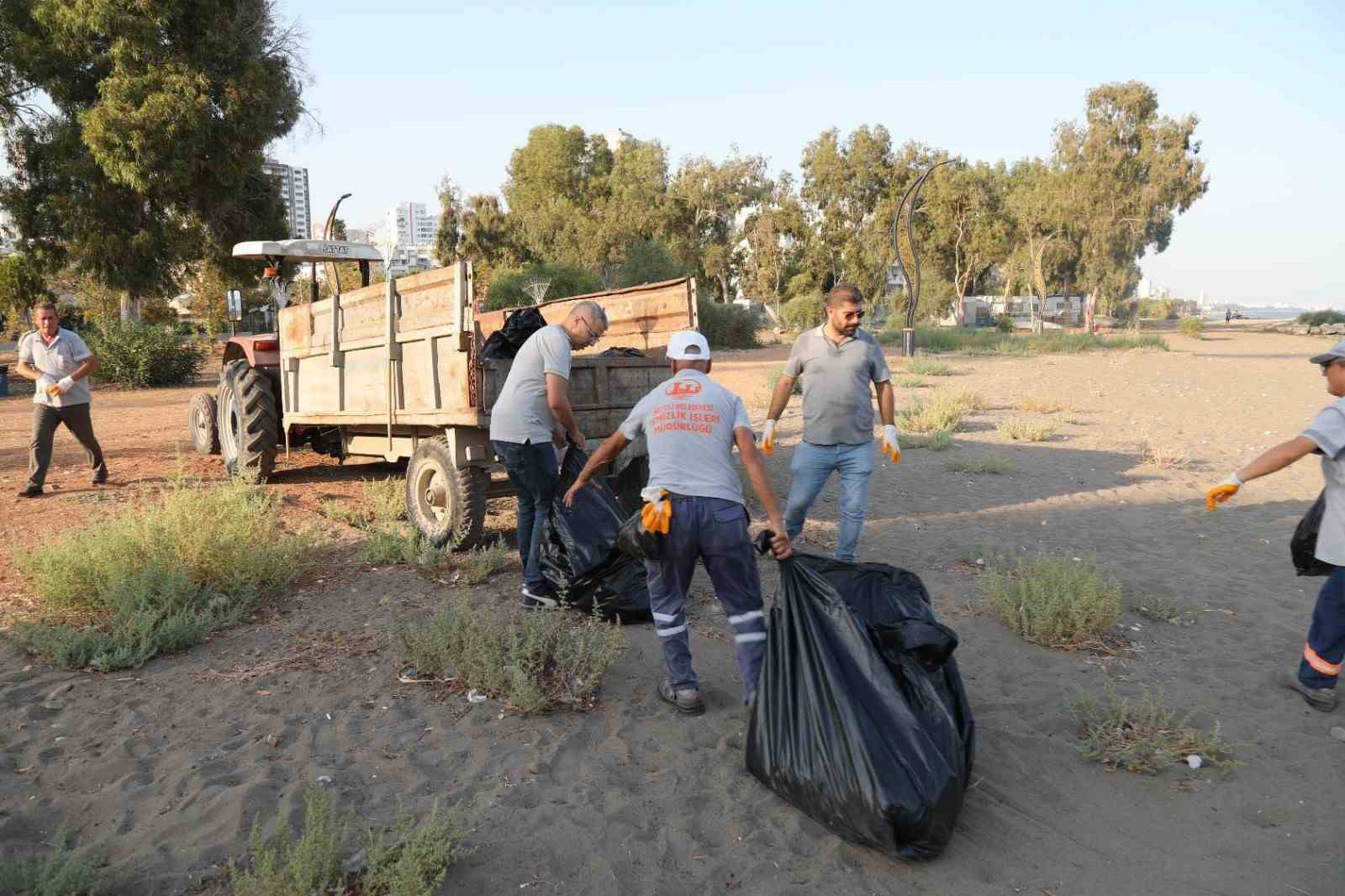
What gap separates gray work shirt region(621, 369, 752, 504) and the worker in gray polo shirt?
6.22 metres

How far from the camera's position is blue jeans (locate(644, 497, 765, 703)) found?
363 centimetres

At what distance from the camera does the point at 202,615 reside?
4594 millimetres

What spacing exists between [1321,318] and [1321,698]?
6522 centimetres

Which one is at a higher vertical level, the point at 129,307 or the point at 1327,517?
the point at 129,307

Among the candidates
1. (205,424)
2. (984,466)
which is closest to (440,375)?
(205,424)

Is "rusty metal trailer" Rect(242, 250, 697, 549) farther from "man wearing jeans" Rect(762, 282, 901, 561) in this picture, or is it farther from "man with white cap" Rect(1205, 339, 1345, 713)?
"man with white cap" Rect(1205, 339, 1345, 713)

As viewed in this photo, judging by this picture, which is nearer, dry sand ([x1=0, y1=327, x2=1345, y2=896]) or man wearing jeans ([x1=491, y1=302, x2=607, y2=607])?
dry sand ([x1=0, y1=327, x2=1345, y2=896])

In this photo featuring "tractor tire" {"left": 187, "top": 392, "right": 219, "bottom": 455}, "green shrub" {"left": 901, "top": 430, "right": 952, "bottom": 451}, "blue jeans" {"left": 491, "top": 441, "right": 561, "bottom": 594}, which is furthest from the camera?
"green shrub" {"left": 901, "top": 430, "right": 952, "bottom": 451}

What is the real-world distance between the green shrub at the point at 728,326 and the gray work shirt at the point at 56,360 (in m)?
25.8

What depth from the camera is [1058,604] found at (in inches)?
184

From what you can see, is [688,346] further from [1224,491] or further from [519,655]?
[1224,491]

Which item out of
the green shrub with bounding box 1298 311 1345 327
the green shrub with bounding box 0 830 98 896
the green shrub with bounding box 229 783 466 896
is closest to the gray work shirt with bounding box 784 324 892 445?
the green shrub with bounding box 229 783 466 896

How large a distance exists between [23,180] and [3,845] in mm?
22587

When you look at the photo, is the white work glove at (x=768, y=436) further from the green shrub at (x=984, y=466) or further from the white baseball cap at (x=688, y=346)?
the green shrub at (x=984, y=466)
